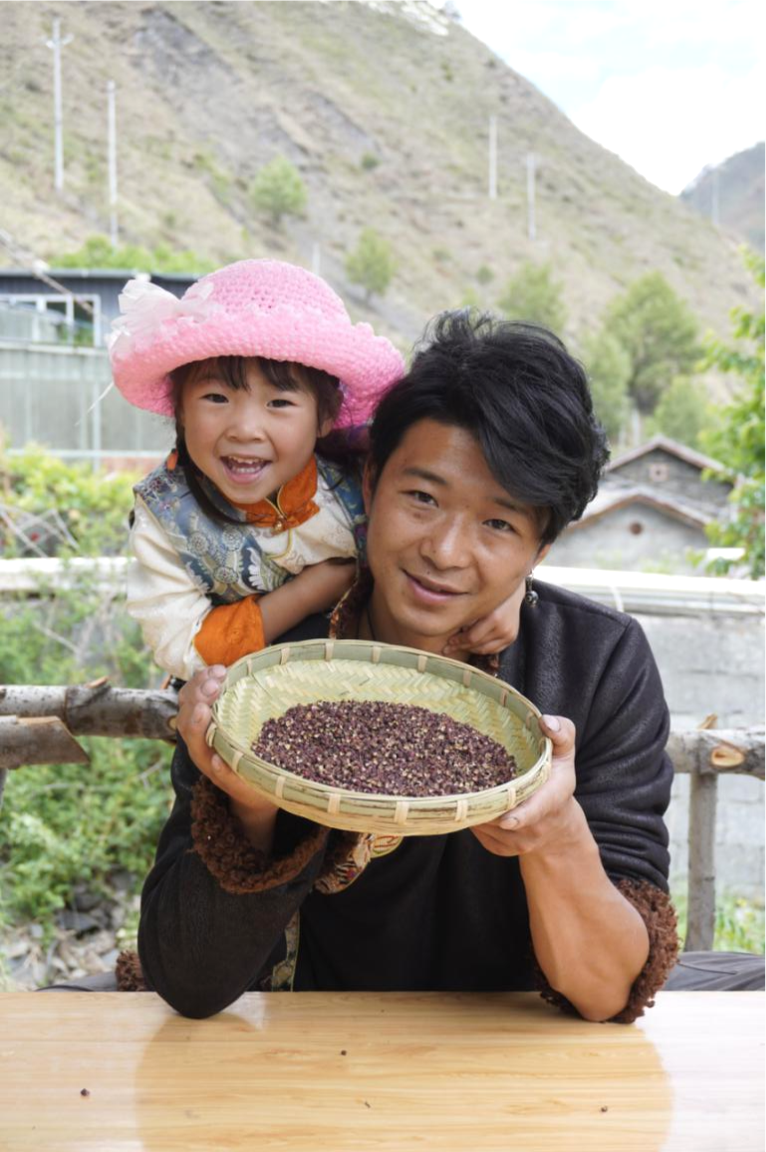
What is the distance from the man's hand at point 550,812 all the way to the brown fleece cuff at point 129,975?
811mm

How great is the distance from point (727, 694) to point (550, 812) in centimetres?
534

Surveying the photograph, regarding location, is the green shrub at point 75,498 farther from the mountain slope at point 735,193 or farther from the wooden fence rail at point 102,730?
the mountain slope at point 735,193

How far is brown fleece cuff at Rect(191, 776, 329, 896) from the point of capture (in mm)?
1462

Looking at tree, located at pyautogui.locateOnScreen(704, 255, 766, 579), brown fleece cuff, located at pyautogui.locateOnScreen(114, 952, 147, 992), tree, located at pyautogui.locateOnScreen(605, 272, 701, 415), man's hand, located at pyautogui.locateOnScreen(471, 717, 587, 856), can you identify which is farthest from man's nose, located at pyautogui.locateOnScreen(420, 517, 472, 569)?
tree, located at pyautogui.locateOnScreen(605, 272, 701, 415)

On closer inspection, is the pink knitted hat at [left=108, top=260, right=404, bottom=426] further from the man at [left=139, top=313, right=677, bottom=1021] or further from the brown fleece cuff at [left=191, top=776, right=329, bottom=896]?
the brown fleece cuff at [left=191, top=776, right=329, bottom=896]

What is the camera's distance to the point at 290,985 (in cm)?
186

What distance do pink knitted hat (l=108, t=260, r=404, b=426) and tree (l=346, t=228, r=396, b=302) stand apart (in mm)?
37574

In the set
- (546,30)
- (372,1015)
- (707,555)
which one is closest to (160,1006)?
(372,1015)

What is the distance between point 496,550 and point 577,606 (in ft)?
1.12

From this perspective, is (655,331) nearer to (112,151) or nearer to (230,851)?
(112,151)

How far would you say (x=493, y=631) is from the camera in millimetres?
1703

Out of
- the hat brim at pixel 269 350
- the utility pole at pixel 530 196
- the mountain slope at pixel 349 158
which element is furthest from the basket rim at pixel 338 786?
the utility pole at pixel 530 196

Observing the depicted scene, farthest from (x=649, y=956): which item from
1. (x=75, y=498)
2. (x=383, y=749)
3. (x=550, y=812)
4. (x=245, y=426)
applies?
(x=75, y=498)

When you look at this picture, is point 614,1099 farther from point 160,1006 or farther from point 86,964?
point 86,964
